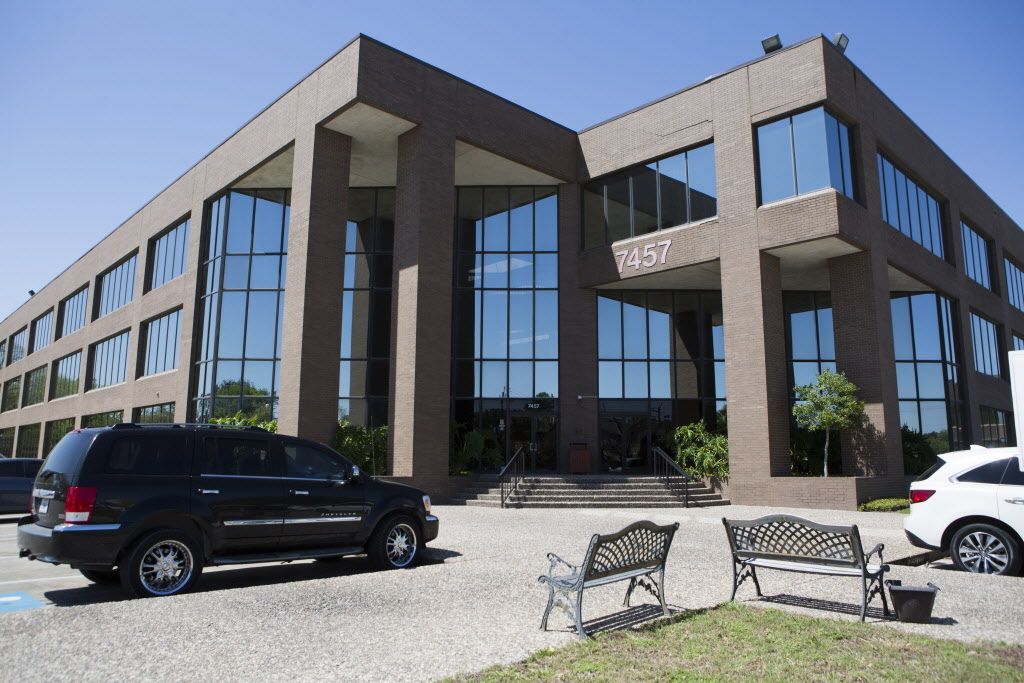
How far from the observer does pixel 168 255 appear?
32.1m

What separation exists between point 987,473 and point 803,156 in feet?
43.8

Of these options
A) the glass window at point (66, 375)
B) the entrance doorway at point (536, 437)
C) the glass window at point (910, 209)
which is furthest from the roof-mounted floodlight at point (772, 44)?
the glass window at point (66, 375)

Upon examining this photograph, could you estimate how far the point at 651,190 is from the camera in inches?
955

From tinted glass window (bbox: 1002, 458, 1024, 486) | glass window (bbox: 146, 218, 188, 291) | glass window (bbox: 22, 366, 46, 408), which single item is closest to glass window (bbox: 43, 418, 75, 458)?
glass window (bbox: 22, 366, 46, 408)

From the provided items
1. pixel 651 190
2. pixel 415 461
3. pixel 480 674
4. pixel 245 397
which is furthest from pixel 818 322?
pixel 480 674

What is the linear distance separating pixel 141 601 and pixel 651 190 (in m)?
20.6

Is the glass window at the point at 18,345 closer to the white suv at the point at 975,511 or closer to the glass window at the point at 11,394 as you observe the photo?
the glass window at the point at 11,394

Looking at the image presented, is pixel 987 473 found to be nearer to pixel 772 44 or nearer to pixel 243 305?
pixel 772 44

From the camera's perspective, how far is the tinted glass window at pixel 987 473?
929 centimetres

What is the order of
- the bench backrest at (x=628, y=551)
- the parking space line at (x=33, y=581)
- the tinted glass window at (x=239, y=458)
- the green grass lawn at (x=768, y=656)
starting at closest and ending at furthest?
the green grass lawn at (x=768, y=656) → the bench backrest at (x=628, y=551) → the tinted glass window at (x=239, y=458) → the parking space line at (x=33, y=581)

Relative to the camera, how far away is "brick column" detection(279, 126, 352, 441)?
822 inches

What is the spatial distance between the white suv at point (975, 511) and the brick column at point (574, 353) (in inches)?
600

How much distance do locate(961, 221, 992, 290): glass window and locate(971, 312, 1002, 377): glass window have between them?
1.65 m

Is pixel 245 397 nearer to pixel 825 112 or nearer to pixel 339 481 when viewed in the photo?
pixel 339 481
